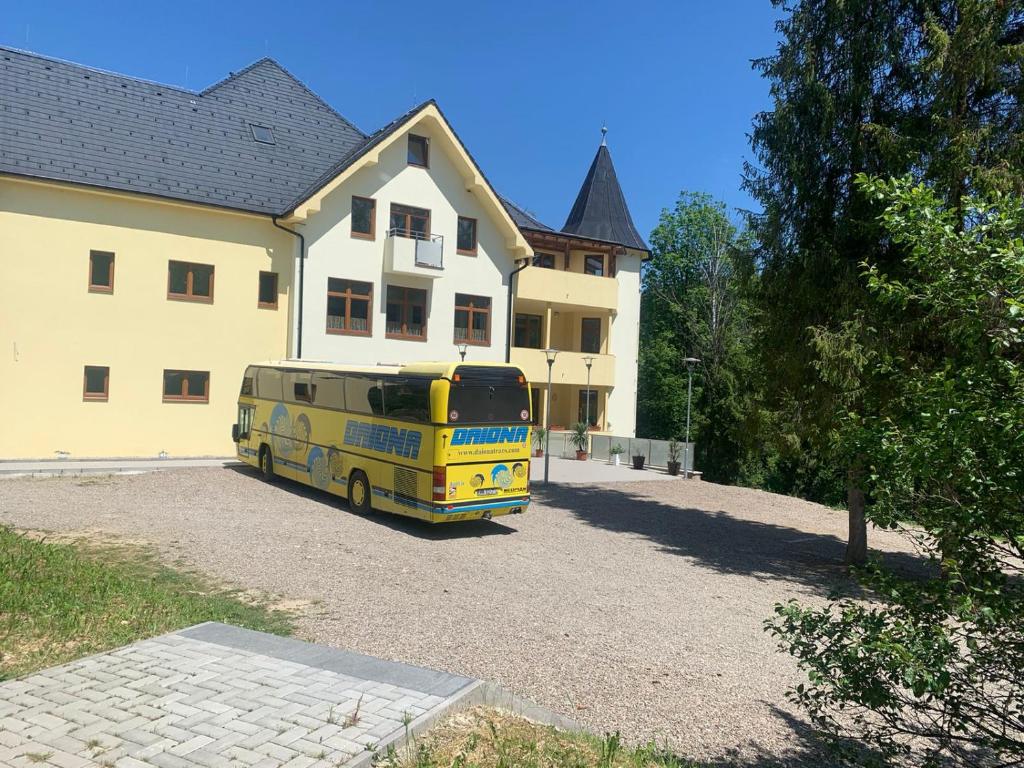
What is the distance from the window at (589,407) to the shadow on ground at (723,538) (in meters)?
13.6

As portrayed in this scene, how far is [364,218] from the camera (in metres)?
27.0

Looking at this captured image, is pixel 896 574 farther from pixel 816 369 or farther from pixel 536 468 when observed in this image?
pixel 536 468

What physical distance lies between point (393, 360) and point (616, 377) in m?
12.8

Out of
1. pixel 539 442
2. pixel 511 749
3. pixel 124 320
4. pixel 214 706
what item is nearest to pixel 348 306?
pixel 124 320

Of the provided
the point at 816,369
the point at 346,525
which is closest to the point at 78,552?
the point at 346,525

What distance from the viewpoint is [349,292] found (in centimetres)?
2659

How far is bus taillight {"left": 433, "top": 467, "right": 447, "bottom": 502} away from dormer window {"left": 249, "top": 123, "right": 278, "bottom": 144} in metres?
18.0

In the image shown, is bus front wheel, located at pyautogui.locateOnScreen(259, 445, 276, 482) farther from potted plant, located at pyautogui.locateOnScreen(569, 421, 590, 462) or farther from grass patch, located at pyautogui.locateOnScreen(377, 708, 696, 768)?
grass patch, located at pyautogui.locateOnScreen(377, 708, 696, 768)

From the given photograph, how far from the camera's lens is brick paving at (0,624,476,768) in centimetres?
480

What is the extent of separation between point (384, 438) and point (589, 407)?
22.4 m

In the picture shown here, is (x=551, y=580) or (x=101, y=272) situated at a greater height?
(x=101, y=272)

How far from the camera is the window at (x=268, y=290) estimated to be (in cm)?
2545

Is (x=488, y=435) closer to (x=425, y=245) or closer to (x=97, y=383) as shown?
(x=97, y=383)

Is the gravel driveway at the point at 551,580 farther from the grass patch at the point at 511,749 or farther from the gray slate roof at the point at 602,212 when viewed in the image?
the gray slate roof at the point at 602,212
